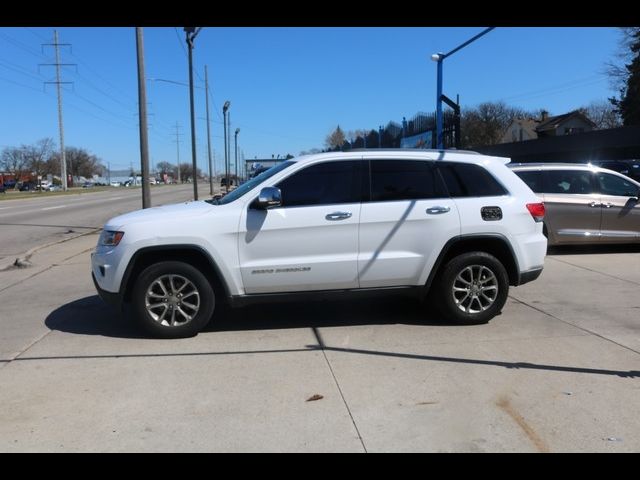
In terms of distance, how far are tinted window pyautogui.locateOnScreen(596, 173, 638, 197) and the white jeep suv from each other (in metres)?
5.40

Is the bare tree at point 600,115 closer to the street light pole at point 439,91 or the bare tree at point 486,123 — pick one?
the bare tree at point 486,123

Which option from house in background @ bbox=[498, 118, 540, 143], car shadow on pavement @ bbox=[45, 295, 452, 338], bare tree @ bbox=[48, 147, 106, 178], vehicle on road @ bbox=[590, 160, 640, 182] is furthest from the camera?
bare tree @ bbox=[48, 147, 106, 178]

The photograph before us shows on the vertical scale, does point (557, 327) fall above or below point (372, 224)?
below

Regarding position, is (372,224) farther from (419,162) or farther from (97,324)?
(97,324)

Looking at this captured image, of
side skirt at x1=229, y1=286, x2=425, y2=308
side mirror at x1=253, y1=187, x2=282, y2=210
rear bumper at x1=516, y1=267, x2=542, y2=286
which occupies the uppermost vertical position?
side mirror at x1=253, y1=187, x2=282, y2=210

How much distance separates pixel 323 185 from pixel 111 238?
7.09 ft

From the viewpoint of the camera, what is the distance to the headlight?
5559mm

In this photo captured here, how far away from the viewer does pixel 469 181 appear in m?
6.07

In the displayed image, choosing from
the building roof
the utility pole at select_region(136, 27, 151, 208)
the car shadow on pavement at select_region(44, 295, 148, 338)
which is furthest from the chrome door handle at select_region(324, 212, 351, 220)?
the building roof

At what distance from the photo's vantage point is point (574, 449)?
11.2ft

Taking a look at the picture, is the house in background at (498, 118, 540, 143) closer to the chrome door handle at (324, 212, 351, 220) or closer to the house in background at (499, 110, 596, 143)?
→ the house in background at (499, 110, 596, 143)
